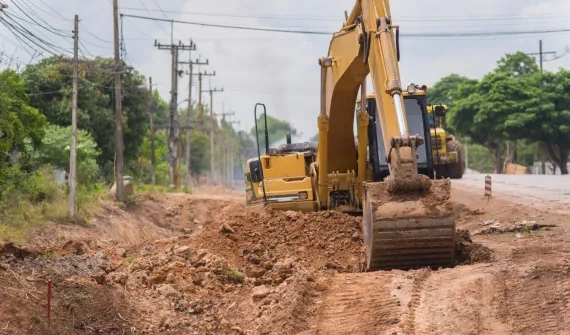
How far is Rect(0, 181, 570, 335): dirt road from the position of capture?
955 cm

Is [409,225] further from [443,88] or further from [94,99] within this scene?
[443,88]

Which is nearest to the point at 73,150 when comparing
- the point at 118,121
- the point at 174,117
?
the point at 118,121

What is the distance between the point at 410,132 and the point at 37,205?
1480 cm

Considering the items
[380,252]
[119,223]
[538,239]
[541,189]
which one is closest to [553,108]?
[541,189]

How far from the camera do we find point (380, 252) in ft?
40.0

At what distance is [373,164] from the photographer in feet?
52.3

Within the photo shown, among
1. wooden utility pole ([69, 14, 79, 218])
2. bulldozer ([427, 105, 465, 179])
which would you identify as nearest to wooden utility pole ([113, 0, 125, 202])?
wooden utility pole ([69, 14, 79, 218])

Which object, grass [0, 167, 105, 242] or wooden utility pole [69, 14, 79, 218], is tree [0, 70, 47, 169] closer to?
wooden utility pole [69, 14, 79, 218]

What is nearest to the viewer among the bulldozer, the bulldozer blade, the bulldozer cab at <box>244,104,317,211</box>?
the bulldozer blade

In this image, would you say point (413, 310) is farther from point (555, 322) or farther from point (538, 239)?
point (538, 239)

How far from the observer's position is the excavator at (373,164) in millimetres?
11891

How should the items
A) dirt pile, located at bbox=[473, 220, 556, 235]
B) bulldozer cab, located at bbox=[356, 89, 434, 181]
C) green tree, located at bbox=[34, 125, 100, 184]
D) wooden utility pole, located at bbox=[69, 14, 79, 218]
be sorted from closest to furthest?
bulldozer cab, located at bbox=[356, 89, 434, 181] < dirt pile, located at bbox=[473, 220, 556, 235] < wooden utility pole, located at bbox=[69, 14, 79, 218] < green tree, located at bbox=[34, 125, 100, 184]

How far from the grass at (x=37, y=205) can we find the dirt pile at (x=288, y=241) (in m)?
6.57

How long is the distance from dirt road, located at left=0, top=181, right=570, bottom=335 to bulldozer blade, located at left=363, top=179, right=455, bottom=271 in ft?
1.35
